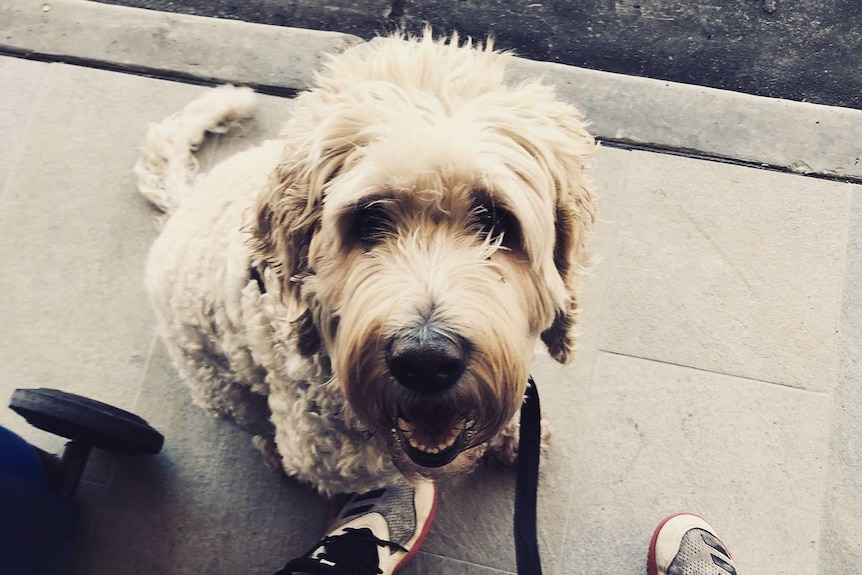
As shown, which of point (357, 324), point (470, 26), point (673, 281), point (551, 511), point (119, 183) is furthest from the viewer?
point (470, 26)

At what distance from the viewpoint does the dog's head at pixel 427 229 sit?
1.43 metres

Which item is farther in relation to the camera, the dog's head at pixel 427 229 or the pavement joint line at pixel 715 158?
the pavement joint line at pixel 715 158

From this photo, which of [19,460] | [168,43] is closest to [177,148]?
[168,43]

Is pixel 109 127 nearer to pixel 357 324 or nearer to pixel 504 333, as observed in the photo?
pixel 357 324

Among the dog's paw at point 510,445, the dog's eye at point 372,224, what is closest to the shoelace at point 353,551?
the dog's paw at point 510,445

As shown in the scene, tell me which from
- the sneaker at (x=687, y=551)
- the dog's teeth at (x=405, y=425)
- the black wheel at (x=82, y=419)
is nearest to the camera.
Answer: the dog's teeth at (x=405, y=425)

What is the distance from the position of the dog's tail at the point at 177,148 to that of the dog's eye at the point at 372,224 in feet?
4.61

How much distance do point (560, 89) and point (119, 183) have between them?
1958 millimetres

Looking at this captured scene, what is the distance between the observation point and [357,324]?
1.48 metres

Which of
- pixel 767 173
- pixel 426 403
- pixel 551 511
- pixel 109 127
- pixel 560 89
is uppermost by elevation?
pixel 560 89

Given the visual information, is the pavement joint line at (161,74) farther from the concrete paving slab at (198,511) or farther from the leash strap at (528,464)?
the leash strap at (528,464)

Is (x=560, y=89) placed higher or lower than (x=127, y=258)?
higher

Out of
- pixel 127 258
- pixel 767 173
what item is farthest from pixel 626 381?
pixel 127 258

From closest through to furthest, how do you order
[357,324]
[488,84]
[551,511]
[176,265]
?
[357,324] → [488,84] → [176,265] → [551,511]
